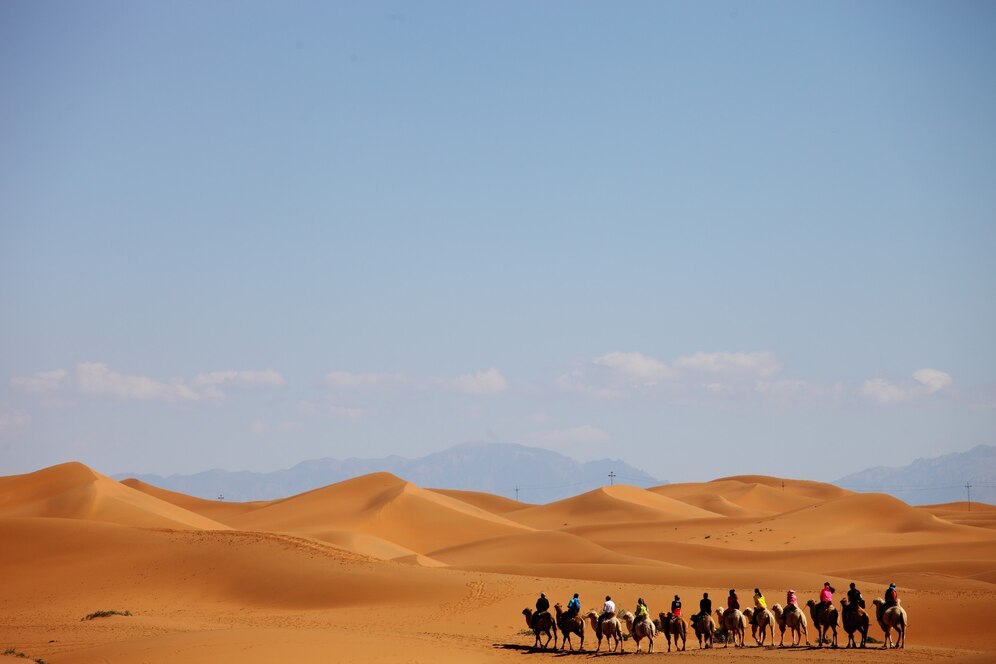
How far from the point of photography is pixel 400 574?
43219 millimetres

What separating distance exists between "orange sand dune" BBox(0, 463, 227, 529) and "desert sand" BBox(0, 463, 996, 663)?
0.20 m

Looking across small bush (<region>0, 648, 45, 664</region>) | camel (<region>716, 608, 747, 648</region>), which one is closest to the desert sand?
small bush (<region>0, 648, 45, 664</region>)

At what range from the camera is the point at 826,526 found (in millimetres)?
77375

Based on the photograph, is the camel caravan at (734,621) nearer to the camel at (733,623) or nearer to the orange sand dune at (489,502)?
the camel at (733,623)

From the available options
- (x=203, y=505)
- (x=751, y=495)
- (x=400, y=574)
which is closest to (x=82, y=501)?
(x=400, y=574)

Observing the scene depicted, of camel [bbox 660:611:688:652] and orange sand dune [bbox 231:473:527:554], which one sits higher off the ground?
orange sand dune [bbox 231:473:527:554]

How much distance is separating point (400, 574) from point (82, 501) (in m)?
31.2

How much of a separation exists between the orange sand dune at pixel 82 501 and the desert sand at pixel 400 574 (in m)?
0.20

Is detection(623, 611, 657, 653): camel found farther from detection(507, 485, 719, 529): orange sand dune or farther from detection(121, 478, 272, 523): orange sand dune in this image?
detection(121, 478, 272, 523): orange sand dune

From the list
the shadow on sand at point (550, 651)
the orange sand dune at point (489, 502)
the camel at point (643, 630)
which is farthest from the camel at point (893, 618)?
the orange sand dune at point (489, 502)

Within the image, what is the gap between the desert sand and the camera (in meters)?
29.1

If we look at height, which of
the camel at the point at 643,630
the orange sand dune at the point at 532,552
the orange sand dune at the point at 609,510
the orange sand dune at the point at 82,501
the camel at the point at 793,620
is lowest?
the camel at the point at 643,630

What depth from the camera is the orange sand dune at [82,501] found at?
64663 millimetres

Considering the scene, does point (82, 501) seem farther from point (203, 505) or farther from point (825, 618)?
point (825, 618)
